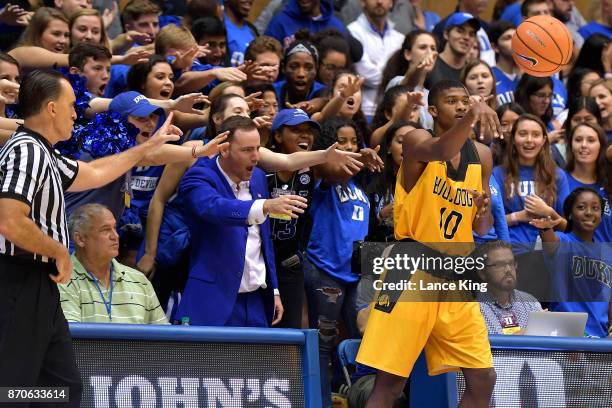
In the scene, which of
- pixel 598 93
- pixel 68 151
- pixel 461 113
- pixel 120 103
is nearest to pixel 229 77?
pixel 120 103

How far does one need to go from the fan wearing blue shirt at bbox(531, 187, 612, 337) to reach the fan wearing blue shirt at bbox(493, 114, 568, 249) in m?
0.19

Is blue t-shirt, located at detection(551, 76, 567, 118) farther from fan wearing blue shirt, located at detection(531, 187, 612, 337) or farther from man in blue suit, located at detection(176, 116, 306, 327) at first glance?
man in blue suit, located at detection(176, 116, 306, 327)

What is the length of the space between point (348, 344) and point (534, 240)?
2833 millimetres

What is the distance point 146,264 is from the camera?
8.25 m

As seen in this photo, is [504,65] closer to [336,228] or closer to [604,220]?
[604,220]

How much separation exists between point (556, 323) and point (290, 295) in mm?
1894

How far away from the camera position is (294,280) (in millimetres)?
8500

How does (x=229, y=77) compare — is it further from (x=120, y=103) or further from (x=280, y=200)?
(x=280, y=200)

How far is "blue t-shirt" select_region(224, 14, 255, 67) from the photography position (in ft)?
37.1

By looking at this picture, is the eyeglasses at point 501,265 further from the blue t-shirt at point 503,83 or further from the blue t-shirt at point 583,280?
the blue t-shirt at point 503,83

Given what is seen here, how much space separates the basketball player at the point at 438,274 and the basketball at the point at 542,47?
1196 mm

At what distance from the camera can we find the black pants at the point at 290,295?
845 centimetres

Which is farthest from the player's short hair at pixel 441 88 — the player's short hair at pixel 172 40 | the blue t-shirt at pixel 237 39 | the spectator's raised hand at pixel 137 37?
the blue t-shirt at pixel 237 39

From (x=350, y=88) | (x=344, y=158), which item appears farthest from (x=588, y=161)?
(x=344, y=158)
